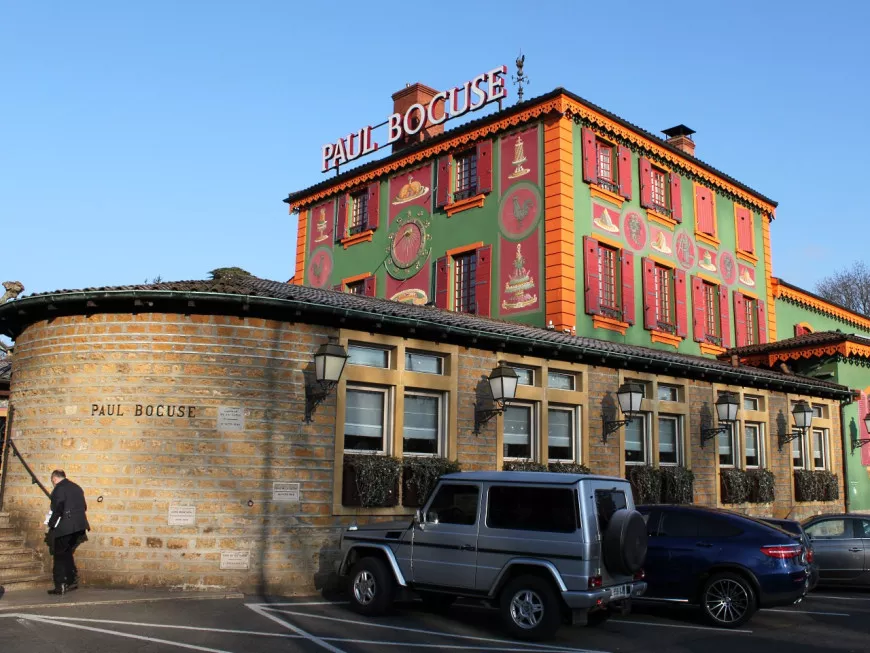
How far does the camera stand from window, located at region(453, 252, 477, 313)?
2308 cm

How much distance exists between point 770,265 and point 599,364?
14.6 m

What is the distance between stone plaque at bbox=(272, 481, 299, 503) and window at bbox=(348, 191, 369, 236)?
50.5ft

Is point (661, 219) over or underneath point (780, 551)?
over

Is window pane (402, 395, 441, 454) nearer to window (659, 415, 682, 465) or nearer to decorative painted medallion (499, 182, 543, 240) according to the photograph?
window (659, 415, 682, 465)

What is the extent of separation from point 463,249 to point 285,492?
12.3m

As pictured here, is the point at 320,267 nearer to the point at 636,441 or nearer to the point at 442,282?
the point at 442,282

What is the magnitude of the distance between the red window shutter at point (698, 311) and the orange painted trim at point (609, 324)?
357cm

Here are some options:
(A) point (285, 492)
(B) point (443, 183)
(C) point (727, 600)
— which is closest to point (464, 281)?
(B) point (443, 183)

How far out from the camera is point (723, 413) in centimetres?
1866

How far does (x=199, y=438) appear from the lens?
1185 centimetres

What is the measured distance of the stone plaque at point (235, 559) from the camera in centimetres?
1159

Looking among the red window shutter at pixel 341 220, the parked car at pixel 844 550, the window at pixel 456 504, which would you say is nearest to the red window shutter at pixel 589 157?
the red window shutter at pixel 341 220

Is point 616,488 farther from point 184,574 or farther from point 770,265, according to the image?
point 770,265

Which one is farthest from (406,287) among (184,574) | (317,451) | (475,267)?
(184,574)
